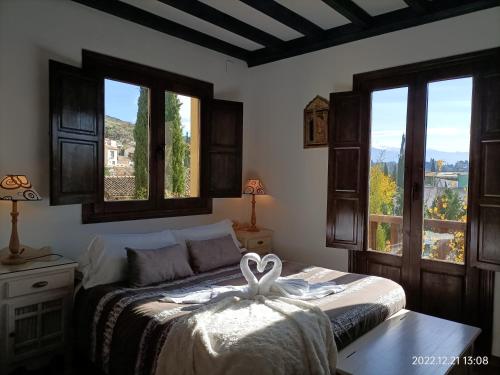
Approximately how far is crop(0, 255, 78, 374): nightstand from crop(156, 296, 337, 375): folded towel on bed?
1092mm

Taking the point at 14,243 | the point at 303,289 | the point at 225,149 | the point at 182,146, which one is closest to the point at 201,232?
the point at 182,146

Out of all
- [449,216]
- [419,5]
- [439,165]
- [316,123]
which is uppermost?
[419,5]

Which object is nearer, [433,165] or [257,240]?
[433,165]

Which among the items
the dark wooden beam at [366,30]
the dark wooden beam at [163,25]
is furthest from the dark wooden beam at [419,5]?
the dark wooden beam at [163,25]

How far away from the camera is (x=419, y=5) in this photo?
107 inches

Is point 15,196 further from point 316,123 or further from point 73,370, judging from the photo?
point 316,123

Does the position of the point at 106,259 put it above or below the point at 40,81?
below

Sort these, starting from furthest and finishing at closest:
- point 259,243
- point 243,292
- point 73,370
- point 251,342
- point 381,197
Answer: point 259,243 → point 381,197 → point 73,370 → point 243,292 → point 251,342

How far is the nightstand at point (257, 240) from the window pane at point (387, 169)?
1.12 metres

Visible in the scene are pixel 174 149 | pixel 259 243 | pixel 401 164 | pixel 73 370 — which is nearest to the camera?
pixel 73 370

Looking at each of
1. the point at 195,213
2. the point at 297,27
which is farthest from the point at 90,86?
the point at 297,27

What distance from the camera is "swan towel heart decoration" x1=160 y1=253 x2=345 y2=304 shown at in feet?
7.03

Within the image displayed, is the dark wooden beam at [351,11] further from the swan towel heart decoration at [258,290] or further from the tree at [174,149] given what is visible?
the swan towel heart decoration at [258,290]

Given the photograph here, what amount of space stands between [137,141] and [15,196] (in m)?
1.17
